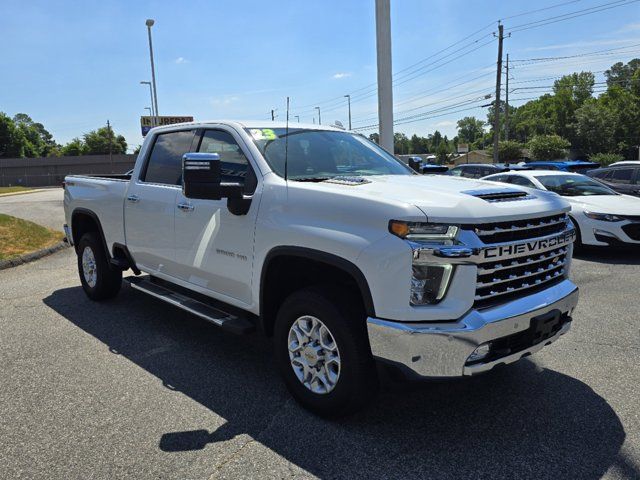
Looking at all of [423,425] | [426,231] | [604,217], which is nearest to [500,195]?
[426,231]

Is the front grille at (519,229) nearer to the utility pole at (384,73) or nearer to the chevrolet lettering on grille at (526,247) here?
the chevrolet lettering on grille at (526,247)

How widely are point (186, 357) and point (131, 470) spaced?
1.71 meters

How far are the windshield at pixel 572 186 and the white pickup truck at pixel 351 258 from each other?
639 centimetres

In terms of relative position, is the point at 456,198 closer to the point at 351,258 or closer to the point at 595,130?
the point at 351,258

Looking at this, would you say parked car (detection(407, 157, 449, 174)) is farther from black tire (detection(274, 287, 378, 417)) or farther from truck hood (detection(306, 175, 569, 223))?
black tire (detection(274, 287, 378, 417))

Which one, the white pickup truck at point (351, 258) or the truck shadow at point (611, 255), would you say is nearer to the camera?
the white pickup truck at point (351, 258)

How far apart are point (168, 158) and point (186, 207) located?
2.97 ft

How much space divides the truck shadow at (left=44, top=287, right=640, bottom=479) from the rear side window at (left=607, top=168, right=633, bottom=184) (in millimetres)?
11044

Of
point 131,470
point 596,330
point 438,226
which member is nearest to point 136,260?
point 131,470

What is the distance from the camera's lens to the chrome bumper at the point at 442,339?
2830 mm

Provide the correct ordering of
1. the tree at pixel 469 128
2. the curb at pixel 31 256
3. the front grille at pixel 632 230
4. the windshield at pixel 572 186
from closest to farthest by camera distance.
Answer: the front grille at pixel 632 230 → the curb at pixel 31 256 → the windshield at pixel 572 186 → the tree at pixel 469 128

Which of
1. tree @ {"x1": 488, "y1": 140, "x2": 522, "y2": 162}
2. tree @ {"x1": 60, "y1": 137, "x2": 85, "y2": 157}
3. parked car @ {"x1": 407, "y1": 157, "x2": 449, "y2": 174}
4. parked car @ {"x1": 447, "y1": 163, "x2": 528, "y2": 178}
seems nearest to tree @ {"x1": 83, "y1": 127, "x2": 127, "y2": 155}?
tree @ {"x1": 60, "y1": 137, "x2": 85, "y2": 157}

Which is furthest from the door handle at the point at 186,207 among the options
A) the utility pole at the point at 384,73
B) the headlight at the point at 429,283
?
the utility pole at the point at 384,73

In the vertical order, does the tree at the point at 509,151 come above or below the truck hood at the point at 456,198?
above
